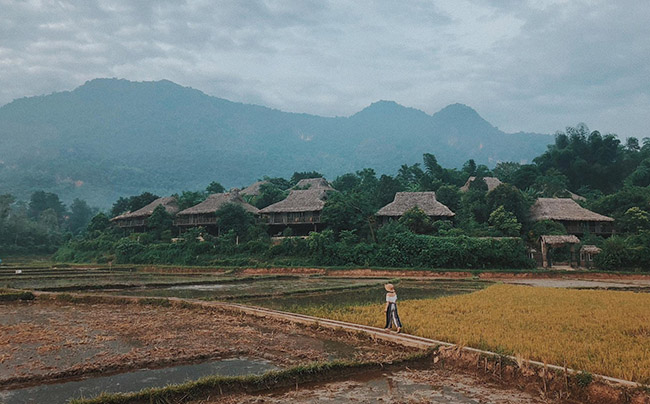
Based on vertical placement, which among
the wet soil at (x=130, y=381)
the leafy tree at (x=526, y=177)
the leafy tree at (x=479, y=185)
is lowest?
the wet soil at (x=130, y=381)

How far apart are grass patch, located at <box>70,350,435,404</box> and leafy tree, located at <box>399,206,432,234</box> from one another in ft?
77.9

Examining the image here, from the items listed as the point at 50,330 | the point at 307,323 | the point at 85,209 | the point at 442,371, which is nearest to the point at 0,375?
the point at 50,330

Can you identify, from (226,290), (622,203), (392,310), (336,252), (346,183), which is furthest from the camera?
(346,183)

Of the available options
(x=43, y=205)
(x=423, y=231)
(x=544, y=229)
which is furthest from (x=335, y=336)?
(x=43, y=205)

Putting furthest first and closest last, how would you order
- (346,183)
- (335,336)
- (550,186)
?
(346,183), (550,186), (335,336)

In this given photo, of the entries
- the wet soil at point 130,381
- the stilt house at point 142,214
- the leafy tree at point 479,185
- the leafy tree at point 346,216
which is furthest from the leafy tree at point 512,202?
the stilt house at point 142,214

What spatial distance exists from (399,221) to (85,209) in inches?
2509

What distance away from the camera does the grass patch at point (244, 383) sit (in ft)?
17.3

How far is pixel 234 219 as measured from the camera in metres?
35.5

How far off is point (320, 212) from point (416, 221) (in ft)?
25.8

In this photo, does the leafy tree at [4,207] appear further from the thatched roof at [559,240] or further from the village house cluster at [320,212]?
the thatched roof at [559,240]

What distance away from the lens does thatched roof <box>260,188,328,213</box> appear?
34.9 metres

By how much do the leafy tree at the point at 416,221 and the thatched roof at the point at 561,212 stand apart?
776 cm

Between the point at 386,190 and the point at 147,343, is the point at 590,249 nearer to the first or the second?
the point at 386,190
